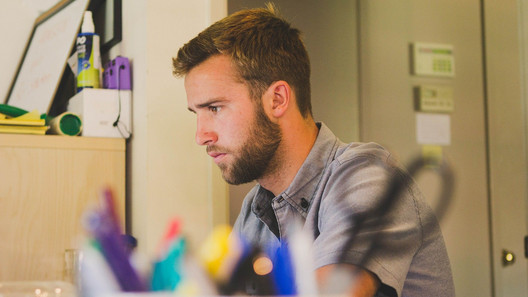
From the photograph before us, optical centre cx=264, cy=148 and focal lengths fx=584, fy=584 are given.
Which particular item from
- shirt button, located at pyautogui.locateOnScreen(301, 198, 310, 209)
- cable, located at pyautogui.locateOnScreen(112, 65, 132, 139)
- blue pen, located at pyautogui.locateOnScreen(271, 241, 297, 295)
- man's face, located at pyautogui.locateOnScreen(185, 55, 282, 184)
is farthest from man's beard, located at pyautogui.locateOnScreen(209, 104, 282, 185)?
blue pen, located at pyautogui.locateOnScreen(271, 241, 297, 295)

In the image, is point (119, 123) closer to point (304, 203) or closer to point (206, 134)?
point (206, 134)

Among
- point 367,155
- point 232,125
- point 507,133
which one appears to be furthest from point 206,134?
point 507,133

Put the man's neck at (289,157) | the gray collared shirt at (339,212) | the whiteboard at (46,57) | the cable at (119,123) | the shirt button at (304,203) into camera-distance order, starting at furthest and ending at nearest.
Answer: the whiteboard at (46,57) < the cable at (119,123) < the man's neck at (289,157) < the shirt button at (304,203) < the gray collared shirt at (339,212)

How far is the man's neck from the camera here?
4.00ft

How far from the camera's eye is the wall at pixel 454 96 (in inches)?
77.8

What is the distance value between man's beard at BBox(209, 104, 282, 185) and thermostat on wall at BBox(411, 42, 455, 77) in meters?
0.99

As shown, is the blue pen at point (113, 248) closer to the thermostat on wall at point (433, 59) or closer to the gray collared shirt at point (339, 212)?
the gray collared shirt at point (339, 212)

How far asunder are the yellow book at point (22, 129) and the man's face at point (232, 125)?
537mm

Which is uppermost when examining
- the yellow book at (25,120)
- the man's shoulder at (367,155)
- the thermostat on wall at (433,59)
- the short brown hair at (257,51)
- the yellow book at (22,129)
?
the thermostat on wall at (433,59)

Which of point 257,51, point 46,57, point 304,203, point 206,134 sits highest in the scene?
point 46,57

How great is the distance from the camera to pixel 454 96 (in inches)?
81.0

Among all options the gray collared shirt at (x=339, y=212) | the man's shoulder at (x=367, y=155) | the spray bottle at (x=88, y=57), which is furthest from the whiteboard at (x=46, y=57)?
the man's shoulder at (x=367, y=155)

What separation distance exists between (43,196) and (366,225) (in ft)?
4.51

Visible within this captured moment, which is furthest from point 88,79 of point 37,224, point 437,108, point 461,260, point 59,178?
point 461,260
